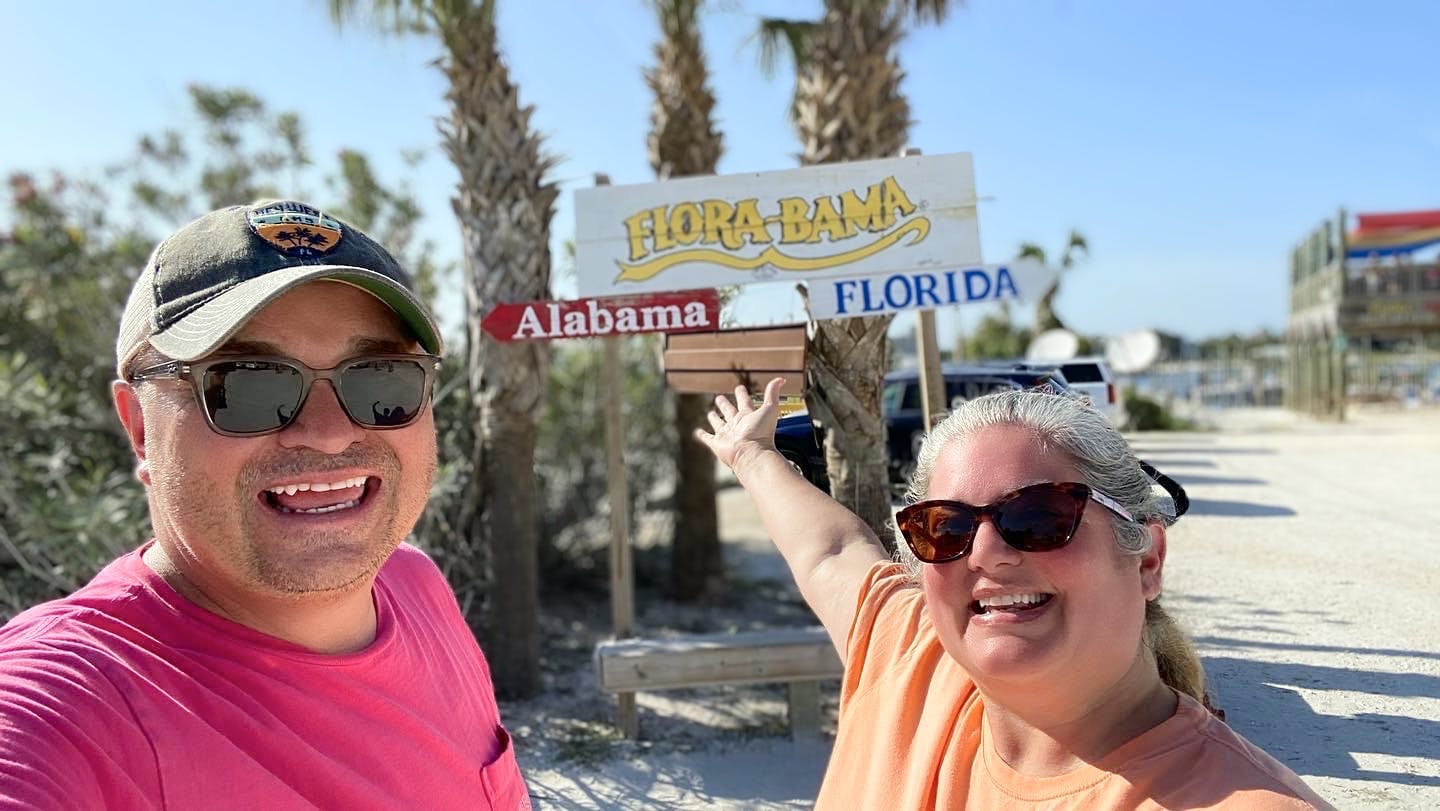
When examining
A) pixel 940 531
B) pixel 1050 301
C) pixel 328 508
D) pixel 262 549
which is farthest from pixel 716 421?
pixel 1050 301

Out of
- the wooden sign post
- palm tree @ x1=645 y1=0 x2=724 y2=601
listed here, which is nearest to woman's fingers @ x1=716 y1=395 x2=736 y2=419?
the wooden sign post

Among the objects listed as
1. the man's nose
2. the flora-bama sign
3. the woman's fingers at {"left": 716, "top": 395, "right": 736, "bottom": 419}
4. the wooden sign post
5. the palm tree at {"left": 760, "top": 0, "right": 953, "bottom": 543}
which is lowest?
the woman's fingers at {"left": 716, "top": 395, "right": 736, "bottom": 419}

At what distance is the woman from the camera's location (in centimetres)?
144

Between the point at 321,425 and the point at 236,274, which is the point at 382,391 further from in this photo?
the point at 236,274

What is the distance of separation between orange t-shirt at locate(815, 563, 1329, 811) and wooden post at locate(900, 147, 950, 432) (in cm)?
187

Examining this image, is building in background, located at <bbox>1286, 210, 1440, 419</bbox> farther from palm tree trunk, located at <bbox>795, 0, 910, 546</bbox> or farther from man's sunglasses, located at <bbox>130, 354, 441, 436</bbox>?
man's sunglasses, located at <bbox>130, 354, 441, 436</bbox>

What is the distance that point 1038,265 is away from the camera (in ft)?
12.8

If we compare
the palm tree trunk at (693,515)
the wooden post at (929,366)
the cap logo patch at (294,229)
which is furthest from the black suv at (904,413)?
the palm tree trunk at (693,515)

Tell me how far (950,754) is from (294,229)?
1.51 m

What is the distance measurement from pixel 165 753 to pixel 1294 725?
2153 millimetres

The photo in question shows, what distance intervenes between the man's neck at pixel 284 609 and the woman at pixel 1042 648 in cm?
102

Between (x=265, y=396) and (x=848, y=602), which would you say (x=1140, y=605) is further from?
(x=265, y=396)

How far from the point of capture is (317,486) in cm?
165

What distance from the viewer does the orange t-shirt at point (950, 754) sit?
1.34 metres
